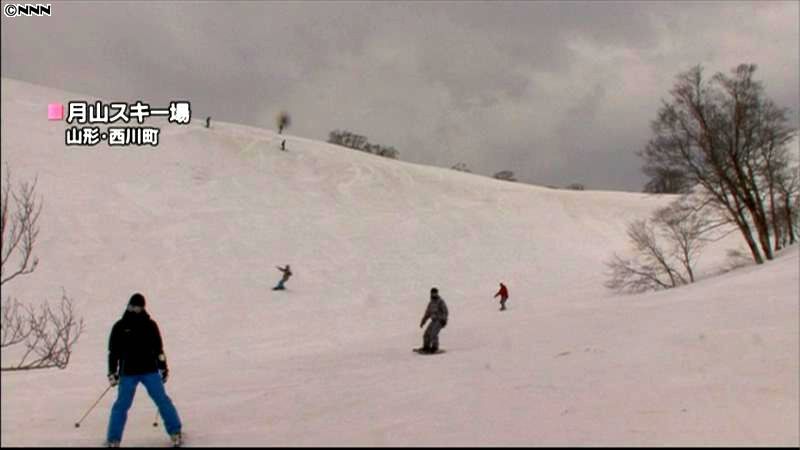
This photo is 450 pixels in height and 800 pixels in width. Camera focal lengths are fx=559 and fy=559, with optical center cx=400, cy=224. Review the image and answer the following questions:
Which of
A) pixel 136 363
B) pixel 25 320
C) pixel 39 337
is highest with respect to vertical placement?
pixel 25 320

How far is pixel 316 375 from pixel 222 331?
357 inches

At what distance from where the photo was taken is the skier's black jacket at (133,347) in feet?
20.6

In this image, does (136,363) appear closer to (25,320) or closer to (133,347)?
(133,347)

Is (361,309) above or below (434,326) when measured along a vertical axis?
above

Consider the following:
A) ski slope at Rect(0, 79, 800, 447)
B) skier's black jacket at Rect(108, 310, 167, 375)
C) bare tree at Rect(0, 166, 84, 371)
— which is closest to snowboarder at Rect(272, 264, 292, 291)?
ski slope at Rect(0, 79, 800, 447)

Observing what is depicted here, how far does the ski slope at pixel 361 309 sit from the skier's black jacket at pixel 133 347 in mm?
919

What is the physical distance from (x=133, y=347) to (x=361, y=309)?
18.7 m

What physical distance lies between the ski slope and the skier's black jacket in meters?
0.92

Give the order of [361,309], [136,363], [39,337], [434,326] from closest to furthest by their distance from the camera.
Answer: [136,363] < [39,337] < [434,326] < [361,309]

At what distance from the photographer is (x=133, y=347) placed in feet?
20.7

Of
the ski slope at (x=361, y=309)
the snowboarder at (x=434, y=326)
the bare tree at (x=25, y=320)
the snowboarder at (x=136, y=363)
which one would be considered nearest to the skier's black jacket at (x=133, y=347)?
the snowboarder at (x=136, y=363)

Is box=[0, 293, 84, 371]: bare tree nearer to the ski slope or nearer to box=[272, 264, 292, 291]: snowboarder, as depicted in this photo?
the ski slope

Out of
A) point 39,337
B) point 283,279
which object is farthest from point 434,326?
point 283,279

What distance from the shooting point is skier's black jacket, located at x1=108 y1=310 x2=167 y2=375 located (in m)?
6.28
